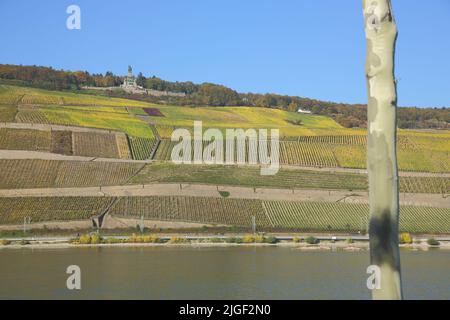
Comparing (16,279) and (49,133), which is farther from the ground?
(49,133)

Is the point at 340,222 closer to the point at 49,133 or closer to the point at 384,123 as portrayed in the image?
the point at 49,133

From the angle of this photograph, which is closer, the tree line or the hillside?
the hillside

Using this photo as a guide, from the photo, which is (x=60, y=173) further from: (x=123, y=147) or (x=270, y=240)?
(x=270, y=240)

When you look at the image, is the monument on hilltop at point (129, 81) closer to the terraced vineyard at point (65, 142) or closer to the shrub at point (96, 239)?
the terraced vineyard at point (65, 142)

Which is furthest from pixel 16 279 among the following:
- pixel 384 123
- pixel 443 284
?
pixel 384 123

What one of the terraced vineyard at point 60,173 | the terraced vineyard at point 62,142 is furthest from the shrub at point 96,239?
the terraced vineyard at point 62,142

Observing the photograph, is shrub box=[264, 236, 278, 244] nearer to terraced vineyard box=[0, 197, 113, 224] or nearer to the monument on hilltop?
terraced vineyard box=[0, 197, 113, 224]

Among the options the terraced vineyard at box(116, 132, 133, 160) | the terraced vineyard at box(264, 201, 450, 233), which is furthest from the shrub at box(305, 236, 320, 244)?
the terraced vineyard at box(116, 132, 133, 160)
